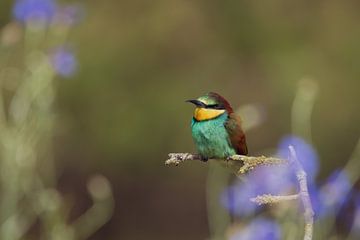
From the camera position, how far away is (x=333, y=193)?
6.20ft

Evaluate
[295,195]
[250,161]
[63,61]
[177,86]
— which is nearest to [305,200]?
[295,195]

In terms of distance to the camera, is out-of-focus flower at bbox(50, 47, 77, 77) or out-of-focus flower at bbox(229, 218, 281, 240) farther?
out-of-focus flower at bbox(50, 47, 77, 77)

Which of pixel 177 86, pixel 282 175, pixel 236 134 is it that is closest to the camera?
pixel 236 134

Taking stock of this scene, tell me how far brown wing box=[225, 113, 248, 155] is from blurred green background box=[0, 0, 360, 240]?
3.29 metres

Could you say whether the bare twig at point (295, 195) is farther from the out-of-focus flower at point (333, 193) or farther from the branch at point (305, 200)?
the out-of-focus flower at point (333, 193)

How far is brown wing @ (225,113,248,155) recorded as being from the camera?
166cm

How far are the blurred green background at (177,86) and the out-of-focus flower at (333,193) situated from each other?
299 centimetres

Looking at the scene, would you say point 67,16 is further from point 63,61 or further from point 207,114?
point 207,114

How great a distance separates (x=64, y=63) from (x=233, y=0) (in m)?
3.49

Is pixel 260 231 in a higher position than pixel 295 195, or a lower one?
lower

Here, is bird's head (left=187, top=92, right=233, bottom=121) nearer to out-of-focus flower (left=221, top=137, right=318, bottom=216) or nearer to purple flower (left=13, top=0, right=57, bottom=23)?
out-of-focus flower (left=221, top=137, right=318, bottom=216)

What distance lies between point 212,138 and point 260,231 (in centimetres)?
23

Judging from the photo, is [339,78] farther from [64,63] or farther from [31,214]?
[64,63]

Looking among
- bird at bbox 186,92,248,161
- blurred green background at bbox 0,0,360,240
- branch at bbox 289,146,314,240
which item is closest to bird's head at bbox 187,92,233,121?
bird at bbox 186,92,248,161
